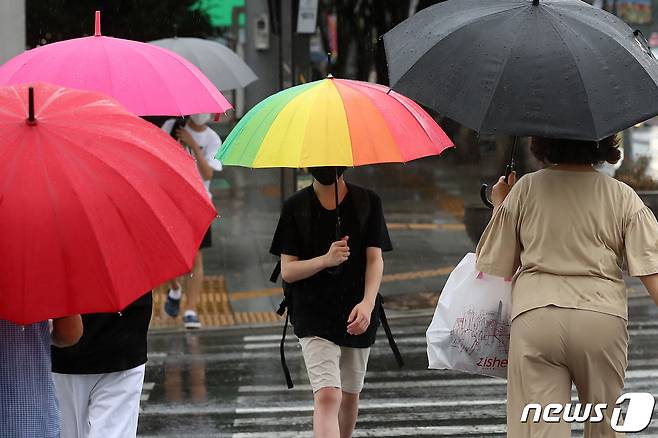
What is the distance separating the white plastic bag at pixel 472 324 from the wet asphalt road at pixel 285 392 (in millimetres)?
2492

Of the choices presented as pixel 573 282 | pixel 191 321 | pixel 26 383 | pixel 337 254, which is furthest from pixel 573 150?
pixel 191 321

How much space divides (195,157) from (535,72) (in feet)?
20.6

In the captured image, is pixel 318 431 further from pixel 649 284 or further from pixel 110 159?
pixel 110 159

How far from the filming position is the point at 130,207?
3.57 m

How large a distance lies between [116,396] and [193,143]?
5.85 meters

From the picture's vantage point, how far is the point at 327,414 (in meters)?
5.69

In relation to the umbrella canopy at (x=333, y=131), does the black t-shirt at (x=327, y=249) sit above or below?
below

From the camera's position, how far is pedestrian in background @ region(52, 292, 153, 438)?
4773 mm

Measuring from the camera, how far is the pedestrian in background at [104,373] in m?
4.77

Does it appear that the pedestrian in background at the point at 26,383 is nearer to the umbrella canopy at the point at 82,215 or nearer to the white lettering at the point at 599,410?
the umbrella canopy at the point at 82,215

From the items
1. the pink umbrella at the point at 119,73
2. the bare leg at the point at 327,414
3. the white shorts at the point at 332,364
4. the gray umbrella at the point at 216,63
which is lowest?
the bare leg at the point at 327,414

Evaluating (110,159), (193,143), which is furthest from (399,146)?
(193,143)

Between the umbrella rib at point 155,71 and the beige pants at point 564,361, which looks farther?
the umbrella rib at point 155,71

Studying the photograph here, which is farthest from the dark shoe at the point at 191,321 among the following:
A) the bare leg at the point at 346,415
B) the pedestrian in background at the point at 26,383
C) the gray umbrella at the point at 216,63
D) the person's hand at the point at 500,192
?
the pedestrian in background at the point at 26,383
